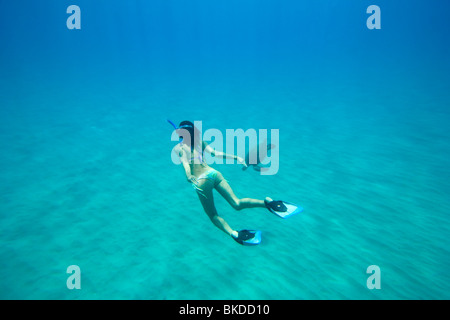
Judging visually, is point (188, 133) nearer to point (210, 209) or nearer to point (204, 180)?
point (204, 180)

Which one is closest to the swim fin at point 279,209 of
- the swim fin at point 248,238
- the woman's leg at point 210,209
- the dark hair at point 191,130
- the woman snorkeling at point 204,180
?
the woman snorkeling at point 204,180

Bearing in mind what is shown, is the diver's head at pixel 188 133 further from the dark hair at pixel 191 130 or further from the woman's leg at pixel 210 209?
the woman's leg at pixel 210 209

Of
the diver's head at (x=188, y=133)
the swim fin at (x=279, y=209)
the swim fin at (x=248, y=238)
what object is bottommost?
the swim fin at (x=248, y=238)

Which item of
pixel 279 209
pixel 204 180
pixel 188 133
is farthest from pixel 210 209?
pixel 188 133

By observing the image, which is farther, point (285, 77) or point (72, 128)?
point (285, 77)

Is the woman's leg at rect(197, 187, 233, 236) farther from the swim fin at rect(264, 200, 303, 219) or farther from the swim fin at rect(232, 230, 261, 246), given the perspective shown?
the swim fin at rect(264, 200, 303, 219)

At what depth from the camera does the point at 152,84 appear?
917 inches

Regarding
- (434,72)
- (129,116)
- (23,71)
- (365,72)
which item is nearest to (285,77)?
(365,72)

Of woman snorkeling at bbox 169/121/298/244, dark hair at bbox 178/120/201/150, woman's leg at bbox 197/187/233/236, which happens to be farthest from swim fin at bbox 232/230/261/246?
dark hair at bbox 178/120/201/150

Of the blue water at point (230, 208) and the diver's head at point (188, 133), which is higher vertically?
the diver's head at point (188, 133)

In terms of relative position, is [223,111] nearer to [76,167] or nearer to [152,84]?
[76,167]

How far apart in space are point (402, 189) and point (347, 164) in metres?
1.75

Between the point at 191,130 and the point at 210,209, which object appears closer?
the point at 191,130

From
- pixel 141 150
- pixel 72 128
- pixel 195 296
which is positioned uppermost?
pixel 72 128
